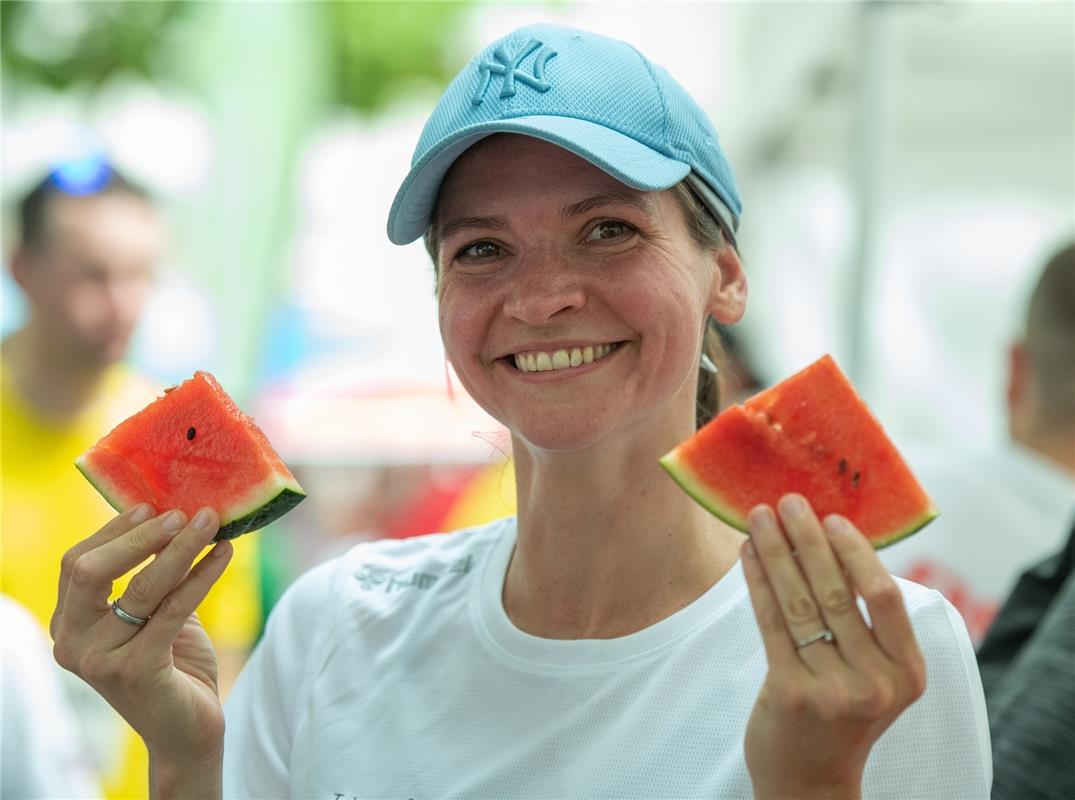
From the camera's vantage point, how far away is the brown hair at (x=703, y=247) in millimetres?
2506

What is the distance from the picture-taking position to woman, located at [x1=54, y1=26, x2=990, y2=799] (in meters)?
2.18

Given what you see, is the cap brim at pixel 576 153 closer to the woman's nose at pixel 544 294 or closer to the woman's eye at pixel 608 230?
the woman's eye at pixel 608 230

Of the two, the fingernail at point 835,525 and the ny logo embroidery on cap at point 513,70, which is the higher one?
the ny logo embroidery on cap at point 513,70

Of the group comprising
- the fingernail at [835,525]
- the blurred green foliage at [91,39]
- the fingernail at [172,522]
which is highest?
the blurred green foliage at [91,39]

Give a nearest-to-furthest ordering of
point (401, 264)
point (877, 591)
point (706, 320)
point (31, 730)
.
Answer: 1. point (877, 591)
2. point (706, 320)
3. point (31, 730)
4. point (401, 264)

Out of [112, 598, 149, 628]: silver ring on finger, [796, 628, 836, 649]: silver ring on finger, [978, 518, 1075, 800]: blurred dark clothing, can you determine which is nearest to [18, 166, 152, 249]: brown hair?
[112, 598, 149, 628]: silver ring on finger

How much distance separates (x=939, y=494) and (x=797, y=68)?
3.13 metres

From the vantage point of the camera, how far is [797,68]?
6855 mm

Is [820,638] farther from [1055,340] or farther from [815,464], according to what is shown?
[1055,340]

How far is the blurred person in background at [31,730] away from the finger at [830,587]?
208 cm

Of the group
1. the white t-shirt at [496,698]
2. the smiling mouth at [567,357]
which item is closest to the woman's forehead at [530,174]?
the smiling mouth at [567,357]

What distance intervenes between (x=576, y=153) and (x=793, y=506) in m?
0.81

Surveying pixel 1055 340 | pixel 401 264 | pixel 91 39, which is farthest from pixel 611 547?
pixel 91 39

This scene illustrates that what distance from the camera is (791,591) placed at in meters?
1.79
